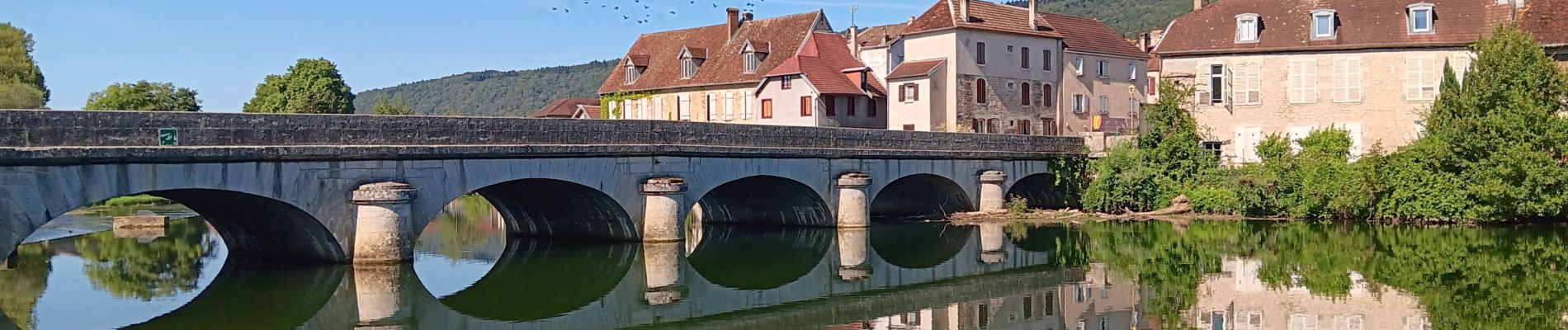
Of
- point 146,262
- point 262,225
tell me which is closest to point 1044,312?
point 262,225

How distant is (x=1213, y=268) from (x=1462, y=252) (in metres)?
5.39

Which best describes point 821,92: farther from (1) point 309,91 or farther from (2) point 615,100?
(1) point 309,91

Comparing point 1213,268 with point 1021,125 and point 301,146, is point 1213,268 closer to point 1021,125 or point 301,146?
point 301,146

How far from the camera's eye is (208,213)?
25.3m

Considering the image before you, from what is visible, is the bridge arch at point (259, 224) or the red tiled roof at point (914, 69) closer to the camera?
the bridge arch at point (259, 224)

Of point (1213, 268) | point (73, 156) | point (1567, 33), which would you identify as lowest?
point (1213, 268)

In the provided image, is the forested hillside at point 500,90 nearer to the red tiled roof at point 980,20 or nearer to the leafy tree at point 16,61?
the leafy tree at point 16,61

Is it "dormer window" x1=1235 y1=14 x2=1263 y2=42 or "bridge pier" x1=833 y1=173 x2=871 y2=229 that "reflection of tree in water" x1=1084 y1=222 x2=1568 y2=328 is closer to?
"bridge pier" x1=833 y1=173 x2=871 y2=229

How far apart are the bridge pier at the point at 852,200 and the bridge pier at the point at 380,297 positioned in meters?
13.0

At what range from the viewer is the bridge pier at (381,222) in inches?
902

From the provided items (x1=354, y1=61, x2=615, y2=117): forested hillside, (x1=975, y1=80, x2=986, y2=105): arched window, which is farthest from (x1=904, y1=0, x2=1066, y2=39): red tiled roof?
(x1=354, y1=61, x2=615, y2=117): forested hillside

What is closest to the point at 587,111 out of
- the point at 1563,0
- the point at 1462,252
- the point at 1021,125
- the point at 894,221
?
the point at 1021,125

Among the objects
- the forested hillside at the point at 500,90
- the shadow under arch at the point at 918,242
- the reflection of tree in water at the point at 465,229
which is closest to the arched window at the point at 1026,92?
the shadow under arch at the point at 918,242

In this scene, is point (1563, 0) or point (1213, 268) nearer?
point (1213, 268)
